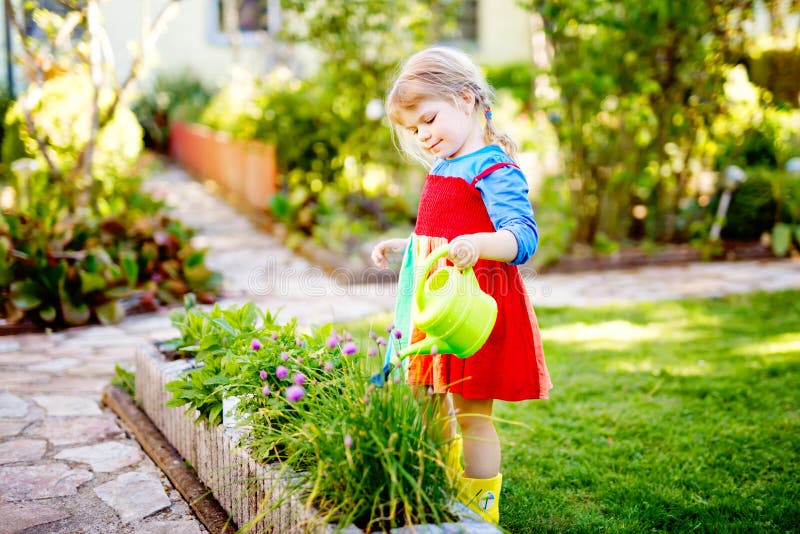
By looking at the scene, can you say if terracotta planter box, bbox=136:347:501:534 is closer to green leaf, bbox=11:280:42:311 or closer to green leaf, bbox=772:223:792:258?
green leaf, bbox=11:280:42:311

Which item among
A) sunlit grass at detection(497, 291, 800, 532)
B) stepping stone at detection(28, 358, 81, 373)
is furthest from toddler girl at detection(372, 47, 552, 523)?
stepping stone at detection(28, 358, 81, 373)

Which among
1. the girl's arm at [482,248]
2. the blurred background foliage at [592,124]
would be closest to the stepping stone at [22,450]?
the girl's arm at [482,248]

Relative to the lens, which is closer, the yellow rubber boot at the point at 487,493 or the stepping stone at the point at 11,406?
the yellow rubber boot at the point at 487,493

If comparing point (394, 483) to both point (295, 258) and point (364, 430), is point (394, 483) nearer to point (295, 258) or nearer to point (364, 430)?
point (364, 430)

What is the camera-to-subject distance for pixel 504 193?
2.15 metres

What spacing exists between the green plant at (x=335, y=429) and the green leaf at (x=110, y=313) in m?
2.41

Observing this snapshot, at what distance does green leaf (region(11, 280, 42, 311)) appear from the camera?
4480 mm

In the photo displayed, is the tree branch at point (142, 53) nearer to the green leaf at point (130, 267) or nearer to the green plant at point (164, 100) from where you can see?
the green leaf at point (130, 267)

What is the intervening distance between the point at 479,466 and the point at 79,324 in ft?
10.5

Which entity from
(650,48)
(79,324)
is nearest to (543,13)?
(650,48)

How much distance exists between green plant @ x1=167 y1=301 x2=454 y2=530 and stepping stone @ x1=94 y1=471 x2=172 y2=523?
0.32 metres

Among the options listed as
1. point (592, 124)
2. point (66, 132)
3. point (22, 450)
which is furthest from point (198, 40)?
point (22, 450)

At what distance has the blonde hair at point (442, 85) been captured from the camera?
2.23 m

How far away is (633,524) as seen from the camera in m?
2.41
